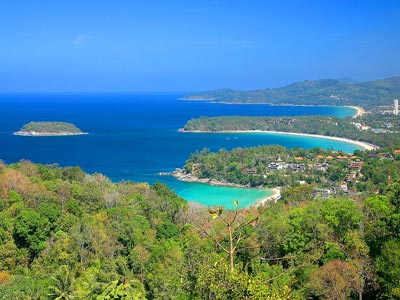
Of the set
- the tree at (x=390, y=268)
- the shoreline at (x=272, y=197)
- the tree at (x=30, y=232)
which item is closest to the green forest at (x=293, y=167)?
the shoreline at (x=272, y=197)

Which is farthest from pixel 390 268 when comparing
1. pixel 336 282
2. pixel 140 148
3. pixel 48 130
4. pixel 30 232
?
pixel 48 130

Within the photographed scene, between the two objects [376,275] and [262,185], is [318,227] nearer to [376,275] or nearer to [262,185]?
[376,275]

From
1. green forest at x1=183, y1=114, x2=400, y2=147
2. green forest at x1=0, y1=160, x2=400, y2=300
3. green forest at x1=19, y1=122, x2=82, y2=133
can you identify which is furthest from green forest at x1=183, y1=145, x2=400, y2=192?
green forest at x1=19, y1=122, x2=82, y2=133

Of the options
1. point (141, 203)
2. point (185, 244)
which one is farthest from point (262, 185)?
point (185, 244)

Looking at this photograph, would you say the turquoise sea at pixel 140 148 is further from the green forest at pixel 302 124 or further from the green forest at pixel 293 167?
the green forest at pixel 302 124

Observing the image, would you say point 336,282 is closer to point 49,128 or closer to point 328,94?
point 49,128

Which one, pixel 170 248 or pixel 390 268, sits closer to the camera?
pixel 390 268

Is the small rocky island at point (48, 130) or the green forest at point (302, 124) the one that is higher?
the small rocky island at point (48, 130)
